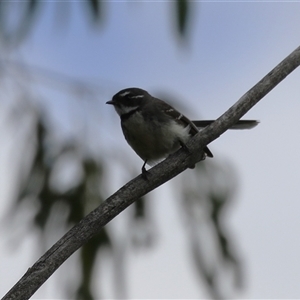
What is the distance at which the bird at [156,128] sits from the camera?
362 centimetres

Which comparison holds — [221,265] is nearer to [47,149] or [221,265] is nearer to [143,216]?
[143,216]

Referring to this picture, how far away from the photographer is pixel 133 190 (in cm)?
258

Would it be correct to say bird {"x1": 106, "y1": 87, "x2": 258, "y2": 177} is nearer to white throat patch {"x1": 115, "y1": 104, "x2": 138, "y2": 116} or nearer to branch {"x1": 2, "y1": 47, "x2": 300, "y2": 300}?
white throat patch {"x1": 115, "y1": 104, "x2": 138, "y2": 116}

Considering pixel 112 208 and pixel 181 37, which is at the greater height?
pixel 181 37

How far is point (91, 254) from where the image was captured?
370 cm

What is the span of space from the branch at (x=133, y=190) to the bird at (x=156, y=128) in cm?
87

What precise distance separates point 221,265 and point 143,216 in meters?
0.53

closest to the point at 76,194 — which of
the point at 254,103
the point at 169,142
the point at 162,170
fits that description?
the point at 169,142

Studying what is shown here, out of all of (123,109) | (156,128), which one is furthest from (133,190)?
(123,109)

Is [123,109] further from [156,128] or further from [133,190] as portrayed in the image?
[133,190]

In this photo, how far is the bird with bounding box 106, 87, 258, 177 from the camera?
362 centimetres

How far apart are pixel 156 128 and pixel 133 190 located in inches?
42.9

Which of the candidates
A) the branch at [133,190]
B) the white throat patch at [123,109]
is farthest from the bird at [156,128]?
the branch at [133,190]

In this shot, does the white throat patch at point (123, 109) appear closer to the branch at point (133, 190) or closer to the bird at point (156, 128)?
the bird at point (156, 128)
